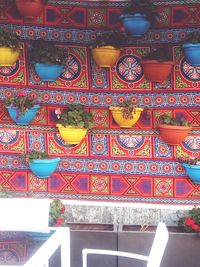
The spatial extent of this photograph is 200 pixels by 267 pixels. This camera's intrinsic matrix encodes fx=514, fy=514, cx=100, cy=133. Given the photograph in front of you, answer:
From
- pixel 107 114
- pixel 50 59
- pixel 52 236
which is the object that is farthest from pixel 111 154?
pixel 52 236

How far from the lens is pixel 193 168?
4.75m

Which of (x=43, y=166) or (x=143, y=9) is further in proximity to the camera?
(x=43, y=166)

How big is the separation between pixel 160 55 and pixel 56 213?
1682 millimetres

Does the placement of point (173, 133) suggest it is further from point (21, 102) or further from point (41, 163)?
point (21, 102)

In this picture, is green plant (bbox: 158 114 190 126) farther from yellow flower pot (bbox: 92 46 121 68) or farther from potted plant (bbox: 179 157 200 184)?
yellow flower pot (bbox: 92 46 121 68)

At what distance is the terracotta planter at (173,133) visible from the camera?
4.64 m

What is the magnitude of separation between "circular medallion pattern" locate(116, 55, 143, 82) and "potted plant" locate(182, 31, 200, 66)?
1.63 ft

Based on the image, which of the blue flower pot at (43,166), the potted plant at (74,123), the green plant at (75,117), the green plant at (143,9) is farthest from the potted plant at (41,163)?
the green plant at (143,9)

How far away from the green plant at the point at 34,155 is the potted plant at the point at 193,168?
4.34ft

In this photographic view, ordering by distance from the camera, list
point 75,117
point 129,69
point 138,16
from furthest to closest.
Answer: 1. point 129,69
2. point 75,117
3. point 138,16

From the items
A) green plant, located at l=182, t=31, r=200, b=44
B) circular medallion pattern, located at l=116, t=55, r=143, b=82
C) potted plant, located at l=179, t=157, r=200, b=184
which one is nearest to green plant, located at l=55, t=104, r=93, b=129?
circular medallion pattern, located at l=116, t=55, r=143, b=82

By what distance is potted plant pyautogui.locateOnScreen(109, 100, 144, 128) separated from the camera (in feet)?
15.4

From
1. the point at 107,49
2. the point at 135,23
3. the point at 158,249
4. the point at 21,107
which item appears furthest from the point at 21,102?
the point at 158,249

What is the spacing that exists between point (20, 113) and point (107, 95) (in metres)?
0.86
